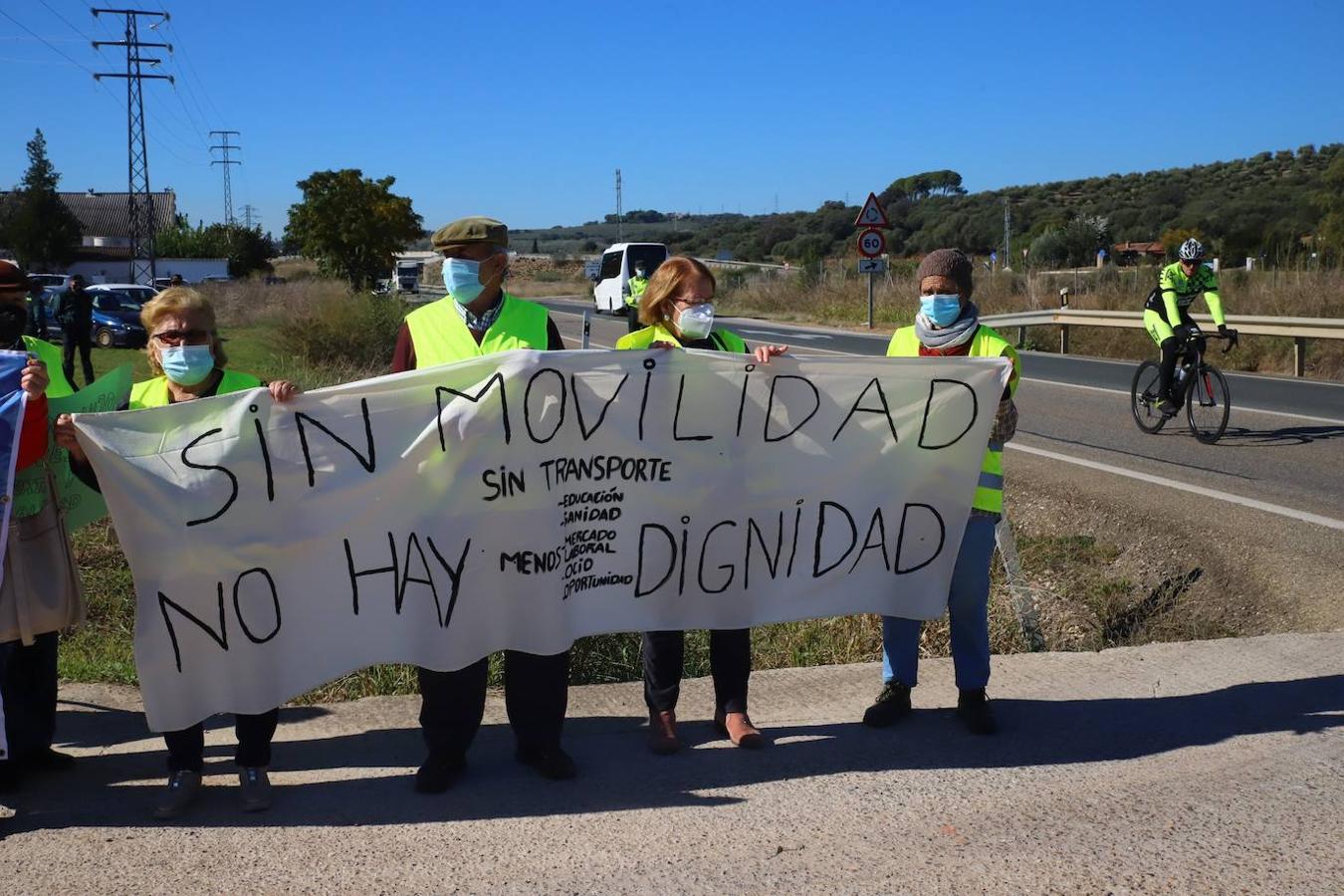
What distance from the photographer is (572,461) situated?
4.86m

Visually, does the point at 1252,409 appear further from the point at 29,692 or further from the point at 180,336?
the point at 29,692

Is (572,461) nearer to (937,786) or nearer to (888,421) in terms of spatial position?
(888,421)

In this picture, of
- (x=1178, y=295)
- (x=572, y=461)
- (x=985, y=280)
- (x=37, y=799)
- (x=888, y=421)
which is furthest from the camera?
(x=985, y=280)

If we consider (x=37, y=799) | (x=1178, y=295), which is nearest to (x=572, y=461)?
(x=37, y=799)

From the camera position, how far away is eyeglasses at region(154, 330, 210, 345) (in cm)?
450

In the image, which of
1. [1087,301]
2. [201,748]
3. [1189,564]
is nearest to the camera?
[201,748]

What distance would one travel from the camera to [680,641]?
5066 millimetres

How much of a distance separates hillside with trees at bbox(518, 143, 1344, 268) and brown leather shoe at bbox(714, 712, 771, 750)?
31.9 m

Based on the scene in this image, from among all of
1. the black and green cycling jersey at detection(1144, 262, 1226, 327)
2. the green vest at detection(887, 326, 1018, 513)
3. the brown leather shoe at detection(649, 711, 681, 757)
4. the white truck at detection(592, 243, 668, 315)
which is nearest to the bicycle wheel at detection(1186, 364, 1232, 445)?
the black and green cycling jersey at detection(1144, 262, 1226, 327)

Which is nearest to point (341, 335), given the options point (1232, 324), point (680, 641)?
point (1232, 324)

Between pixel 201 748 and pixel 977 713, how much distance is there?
2.86 m

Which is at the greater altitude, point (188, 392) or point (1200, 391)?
point (188, 392)

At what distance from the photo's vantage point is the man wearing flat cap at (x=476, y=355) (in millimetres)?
4570

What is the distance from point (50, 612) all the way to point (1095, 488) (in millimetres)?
7569
